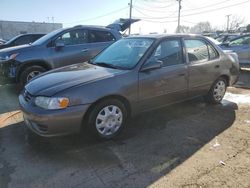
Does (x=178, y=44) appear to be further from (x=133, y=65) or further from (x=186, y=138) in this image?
(x=186, y=138)

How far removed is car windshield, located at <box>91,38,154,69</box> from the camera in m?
4.30

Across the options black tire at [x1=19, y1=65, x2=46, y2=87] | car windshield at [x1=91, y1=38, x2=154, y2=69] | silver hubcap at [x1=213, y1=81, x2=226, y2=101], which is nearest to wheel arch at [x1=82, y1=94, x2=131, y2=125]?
car windshield at [x1=91, y1=38, x2=154, y2=69]

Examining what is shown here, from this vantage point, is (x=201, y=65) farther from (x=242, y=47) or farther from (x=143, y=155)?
(x=242, y=47)

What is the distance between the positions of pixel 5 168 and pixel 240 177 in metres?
2.84

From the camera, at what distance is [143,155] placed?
352 cm

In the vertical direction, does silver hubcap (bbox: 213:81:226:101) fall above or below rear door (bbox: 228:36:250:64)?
below

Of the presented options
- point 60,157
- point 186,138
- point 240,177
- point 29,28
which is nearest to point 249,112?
point 186,138

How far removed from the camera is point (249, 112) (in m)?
5.16

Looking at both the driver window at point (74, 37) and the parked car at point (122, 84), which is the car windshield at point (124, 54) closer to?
the parked car at point (122, 84)

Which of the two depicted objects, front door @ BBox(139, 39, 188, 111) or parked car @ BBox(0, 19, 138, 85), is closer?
front door @ BBox(139, 39, 188, 111)

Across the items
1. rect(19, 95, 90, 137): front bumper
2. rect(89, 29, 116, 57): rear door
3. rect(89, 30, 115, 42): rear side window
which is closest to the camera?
rect(19, 95, 90, 137): front bumper

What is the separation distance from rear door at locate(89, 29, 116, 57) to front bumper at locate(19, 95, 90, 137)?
4.10 meters

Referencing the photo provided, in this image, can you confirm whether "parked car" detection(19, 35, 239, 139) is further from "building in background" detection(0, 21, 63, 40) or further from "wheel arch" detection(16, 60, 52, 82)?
"building in background" detection(0, 21, 63, 40)

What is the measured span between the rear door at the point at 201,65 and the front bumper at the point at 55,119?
2.29 meters
